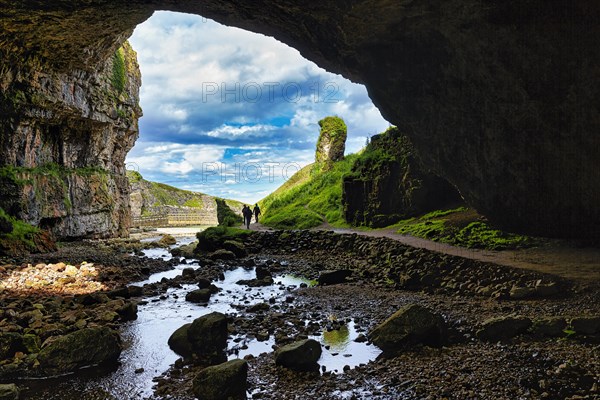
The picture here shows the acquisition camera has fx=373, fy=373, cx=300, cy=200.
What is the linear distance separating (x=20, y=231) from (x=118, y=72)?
1970cm

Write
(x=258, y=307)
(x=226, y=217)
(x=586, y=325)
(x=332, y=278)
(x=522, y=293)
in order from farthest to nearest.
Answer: (x=226, y=217), (x=332, y=278), (x=258, y=307), (x=522, y=293), (x=586, y=325)

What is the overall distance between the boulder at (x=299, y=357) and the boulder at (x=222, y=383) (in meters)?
0.98

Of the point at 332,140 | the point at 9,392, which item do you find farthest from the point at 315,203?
the point at 9,392

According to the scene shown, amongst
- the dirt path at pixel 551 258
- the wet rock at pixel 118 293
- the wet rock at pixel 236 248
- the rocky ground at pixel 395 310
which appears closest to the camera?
the rocky ground at pixel 395 310

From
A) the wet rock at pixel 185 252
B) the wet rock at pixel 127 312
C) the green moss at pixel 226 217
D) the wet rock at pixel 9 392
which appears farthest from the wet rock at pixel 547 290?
the green moss at pixel 226 217

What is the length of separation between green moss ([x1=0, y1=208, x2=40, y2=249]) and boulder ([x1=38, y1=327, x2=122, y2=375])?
51.9 feet

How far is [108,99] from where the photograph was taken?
32.8 m

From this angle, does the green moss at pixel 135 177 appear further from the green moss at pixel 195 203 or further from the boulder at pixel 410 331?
the boulder at pixel 410 331

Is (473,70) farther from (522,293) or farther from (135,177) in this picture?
(135,177)

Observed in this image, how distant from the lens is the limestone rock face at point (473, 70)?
10.8 metres

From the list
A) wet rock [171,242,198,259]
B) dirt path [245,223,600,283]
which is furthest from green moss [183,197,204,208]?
dirt path [245,223,600,283]

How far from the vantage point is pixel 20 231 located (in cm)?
2106

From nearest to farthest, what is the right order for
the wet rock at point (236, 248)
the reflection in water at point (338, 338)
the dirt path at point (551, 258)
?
the reflection in water at point (338, 338), the dirt path at point (551, 258), the wet rock at point (236, 248)

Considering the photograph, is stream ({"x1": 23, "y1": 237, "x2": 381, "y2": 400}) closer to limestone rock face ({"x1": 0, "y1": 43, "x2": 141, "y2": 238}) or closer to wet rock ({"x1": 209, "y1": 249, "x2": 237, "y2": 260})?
wet rock ({"x1": 209, "y1": 249, "x2": 237, "y2": 260})
